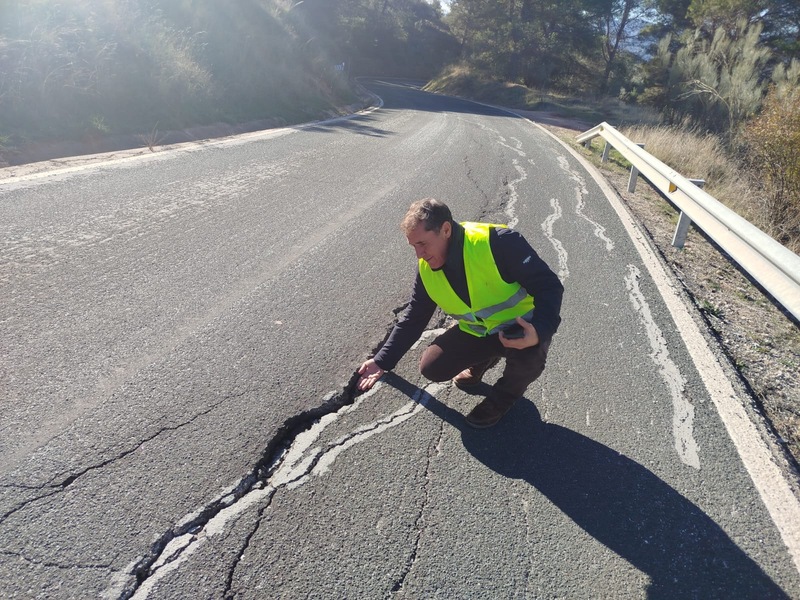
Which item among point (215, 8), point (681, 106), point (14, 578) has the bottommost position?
point (14, 578)

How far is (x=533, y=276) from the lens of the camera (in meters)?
2.72

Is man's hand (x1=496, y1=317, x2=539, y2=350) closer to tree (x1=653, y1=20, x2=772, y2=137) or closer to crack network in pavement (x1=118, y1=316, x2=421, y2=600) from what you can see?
crack network in pavement (x1=118, y1=316, x2=421, y2=600)

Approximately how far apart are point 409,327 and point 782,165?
710cm

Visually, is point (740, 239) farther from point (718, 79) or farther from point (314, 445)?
point (718, 79)

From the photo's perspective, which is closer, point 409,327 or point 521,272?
point 521,272

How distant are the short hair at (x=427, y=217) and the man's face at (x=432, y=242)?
0.06ft

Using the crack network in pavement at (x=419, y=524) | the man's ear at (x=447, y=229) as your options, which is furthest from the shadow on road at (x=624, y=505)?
the man's ear at (x=447, y=229)

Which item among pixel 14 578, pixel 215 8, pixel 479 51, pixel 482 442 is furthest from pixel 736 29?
pixel 14 578

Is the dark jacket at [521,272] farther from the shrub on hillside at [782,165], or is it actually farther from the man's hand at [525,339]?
the shrub on hillside at [782,165]

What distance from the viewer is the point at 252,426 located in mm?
2715

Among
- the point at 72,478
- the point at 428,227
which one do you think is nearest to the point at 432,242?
the point at 428,227

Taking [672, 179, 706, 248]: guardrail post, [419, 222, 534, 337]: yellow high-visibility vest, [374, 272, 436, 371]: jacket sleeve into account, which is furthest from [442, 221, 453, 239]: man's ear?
[672, 179, 706, 248]: guardrail post

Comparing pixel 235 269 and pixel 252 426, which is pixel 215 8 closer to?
pixel 235 269

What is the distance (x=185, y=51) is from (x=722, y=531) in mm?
14729
